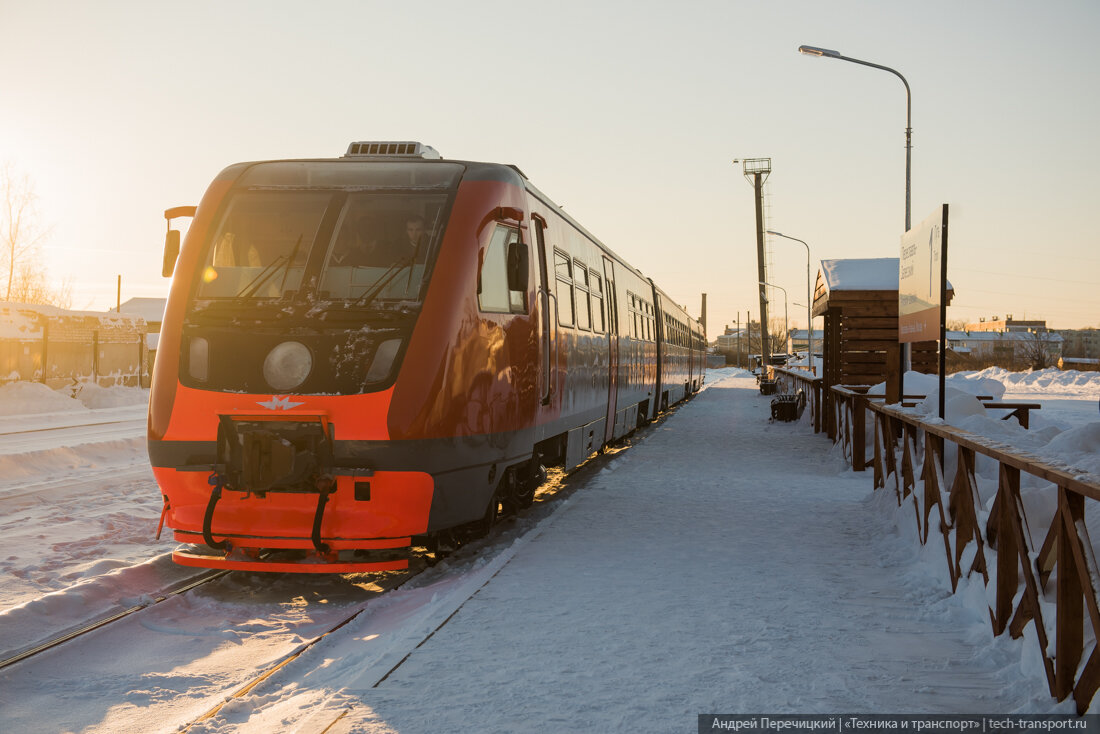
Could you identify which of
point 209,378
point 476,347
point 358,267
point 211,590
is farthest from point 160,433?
point 476,347

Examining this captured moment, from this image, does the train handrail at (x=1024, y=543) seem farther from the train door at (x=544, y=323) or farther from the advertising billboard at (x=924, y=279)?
the train door at (x=544, y=323)

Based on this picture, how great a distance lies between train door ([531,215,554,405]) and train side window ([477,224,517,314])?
2.55 feet

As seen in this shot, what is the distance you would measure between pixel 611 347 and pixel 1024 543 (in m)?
8.85

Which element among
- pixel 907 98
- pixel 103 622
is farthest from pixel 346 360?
pixel 907 98

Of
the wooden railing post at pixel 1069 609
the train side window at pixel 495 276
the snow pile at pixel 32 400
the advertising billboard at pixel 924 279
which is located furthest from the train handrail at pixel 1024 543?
the snow pile at pixel 32 400

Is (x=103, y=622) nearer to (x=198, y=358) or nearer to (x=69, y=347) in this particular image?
(x=198, y=358)

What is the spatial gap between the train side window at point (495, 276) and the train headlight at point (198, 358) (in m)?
2.03

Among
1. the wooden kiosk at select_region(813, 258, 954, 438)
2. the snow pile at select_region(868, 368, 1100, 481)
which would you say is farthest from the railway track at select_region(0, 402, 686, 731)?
the wooden kiosk at select_region(813, 258, 954, 438)

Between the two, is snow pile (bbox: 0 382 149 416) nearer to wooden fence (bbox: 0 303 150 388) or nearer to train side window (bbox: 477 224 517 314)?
wooden fence (bbox: 0 303 150 388)

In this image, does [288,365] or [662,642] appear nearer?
[662,642]

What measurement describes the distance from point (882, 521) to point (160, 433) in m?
6.29

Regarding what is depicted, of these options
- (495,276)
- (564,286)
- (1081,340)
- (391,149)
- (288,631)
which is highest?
(1081,340)

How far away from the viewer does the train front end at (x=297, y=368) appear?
618 centimetres

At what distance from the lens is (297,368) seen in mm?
6363
